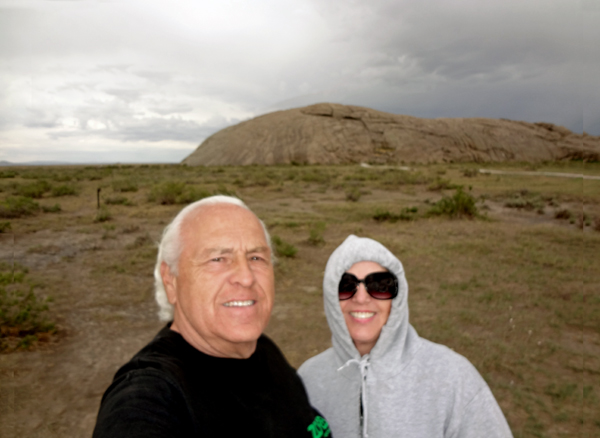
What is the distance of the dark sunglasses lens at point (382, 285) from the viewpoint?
196cm

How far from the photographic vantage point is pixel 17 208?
1162cm

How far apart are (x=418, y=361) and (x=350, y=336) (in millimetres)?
351

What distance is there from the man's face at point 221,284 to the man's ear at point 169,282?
2cm

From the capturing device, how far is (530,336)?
472cm

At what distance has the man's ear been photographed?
1.78 meters

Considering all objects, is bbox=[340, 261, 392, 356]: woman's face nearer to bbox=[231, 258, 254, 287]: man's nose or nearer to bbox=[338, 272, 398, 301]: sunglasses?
bbox=[338, 272, 398, 301]: sunglasses

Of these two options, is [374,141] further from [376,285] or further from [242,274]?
[242,274]

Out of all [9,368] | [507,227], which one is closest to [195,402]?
[9,368]

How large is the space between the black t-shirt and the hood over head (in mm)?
359

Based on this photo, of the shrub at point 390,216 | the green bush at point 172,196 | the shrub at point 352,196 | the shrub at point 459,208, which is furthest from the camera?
the shrub at point 352,196

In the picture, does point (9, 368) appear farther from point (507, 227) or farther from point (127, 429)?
point (507, 227)

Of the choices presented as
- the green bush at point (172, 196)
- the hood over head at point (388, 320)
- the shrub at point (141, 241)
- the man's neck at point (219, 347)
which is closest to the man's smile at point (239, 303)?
the man's neck at point (219, 347)

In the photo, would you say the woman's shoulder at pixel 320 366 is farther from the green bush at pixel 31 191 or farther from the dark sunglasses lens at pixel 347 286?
the green bush at pixel 31 191

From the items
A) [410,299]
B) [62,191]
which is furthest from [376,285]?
[62,191]
